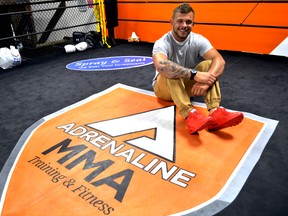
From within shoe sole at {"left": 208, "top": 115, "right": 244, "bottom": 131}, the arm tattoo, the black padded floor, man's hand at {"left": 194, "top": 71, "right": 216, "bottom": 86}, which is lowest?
the black padded floor

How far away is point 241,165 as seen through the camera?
61.4 inches

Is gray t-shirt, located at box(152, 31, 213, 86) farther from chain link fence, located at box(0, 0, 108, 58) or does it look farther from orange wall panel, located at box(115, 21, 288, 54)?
chain link fence, located at box(0, 0, 108, 58)

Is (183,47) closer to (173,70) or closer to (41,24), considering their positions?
(173,70)

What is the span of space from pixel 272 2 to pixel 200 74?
245 cm

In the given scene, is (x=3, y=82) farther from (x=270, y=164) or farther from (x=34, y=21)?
(x=270, y=164)

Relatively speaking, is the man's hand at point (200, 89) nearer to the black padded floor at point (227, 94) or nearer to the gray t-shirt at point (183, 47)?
the gray t-shirt at point (183, 47)

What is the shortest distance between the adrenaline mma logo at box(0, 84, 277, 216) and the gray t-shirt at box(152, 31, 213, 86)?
498mm

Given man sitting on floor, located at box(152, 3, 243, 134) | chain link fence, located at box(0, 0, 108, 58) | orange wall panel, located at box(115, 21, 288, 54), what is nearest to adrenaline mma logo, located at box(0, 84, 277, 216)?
man sitting on floor, located at box(152, 3, 243, 134)

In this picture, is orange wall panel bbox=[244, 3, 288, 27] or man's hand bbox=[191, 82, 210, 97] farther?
orange wall panel bbox=[244, 3, 288, 27]

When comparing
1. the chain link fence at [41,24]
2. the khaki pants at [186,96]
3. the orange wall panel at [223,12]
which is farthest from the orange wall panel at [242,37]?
the khaki pants at [186,96]

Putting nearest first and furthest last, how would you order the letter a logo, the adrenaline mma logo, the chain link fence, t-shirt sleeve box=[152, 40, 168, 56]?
the adrenaline mma logo
the letter a logo
t-shirt sleeve box=[152, 40, 168, 56]
the chain link fence

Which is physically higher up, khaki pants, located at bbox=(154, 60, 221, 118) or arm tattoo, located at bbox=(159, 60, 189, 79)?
arm tattoo, located at bbox=(159, 60, 189, 79)

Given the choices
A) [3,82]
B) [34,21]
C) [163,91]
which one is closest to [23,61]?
[3,82]

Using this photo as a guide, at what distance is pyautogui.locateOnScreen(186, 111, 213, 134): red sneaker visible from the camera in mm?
1770
